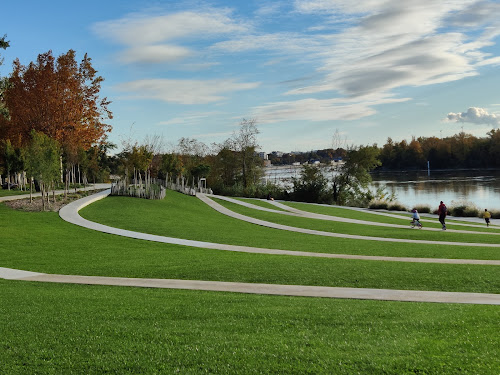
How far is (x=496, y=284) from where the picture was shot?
10047 mm

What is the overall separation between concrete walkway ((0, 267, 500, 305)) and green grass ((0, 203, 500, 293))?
0.46m

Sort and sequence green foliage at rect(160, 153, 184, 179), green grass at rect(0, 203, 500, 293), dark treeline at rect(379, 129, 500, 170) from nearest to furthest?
green grass at rect(0, 203, 500, 293) < green foliage at rect(160, 153, 184, 179) < dark treeline at rect(379, 129, 500, 170)

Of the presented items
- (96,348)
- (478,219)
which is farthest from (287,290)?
(478,219)

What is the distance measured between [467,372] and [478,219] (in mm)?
31418

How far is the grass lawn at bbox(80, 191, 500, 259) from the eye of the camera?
15.4 meters

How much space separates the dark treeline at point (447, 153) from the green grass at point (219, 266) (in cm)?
8634

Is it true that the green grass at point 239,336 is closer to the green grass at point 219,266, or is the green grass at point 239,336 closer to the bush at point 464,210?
the green grass at point 219,266

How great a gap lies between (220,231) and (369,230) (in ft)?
24.6

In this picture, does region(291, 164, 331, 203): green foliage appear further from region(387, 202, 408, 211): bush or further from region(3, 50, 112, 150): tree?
region(3, 50, 112, 150): tree

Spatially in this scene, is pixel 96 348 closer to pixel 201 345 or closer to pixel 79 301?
pixel 201 345

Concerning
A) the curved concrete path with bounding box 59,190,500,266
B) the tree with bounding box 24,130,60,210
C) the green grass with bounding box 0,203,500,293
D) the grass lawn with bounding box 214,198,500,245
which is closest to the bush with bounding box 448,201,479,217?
the grass lawn with bounding box 214,198,500,245

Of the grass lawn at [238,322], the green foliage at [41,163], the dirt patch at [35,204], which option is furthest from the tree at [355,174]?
the grass lawn at [238,322]

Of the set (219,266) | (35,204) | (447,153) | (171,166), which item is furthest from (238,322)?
(447,153)

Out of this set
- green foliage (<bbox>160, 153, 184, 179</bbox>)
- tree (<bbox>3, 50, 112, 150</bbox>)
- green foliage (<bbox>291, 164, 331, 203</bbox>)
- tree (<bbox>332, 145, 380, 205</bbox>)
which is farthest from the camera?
tree (<bbox>332, 145, 380, 205</bbox>)
